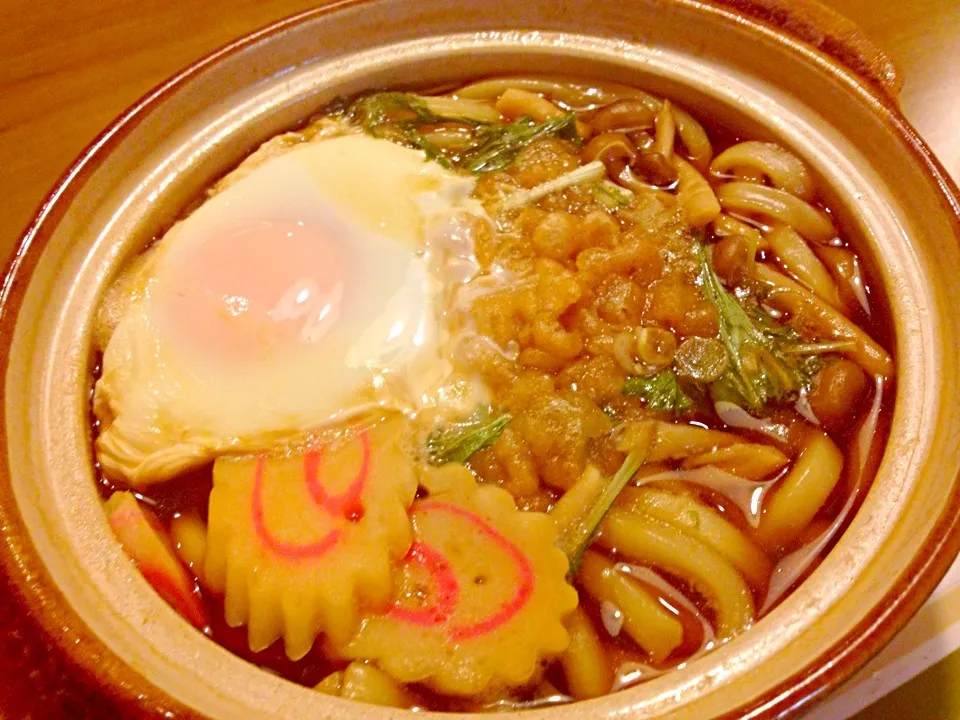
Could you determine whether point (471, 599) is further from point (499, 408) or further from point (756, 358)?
point (756, 358)

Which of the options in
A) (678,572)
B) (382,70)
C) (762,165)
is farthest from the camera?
(382,70)

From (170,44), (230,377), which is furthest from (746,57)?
(170,44)

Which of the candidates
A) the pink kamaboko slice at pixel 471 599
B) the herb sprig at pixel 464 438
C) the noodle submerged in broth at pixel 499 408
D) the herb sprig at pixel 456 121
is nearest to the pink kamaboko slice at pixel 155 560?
the noodle submerged in broth at pixel 499 408

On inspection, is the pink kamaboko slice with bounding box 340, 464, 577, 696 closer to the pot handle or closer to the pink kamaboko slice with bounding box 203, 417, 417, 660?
the pink kamaboko slice with bounding box 203, 417, 417, 660

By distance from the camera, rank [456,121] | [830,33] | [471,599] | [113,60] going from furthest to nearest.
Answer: [113,60], [456,121], [830,33], [471,599]

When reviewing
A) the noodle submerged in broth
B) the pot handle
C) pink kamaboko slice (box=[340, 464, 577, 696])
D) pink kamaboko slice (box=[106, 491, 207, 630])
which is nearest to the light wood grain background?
the pot handle

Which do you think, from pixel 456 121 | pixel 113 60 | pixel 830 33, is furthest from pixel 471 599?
pixel 113 60

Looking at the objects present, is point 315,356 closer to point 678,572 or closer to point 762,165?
point 678,572
